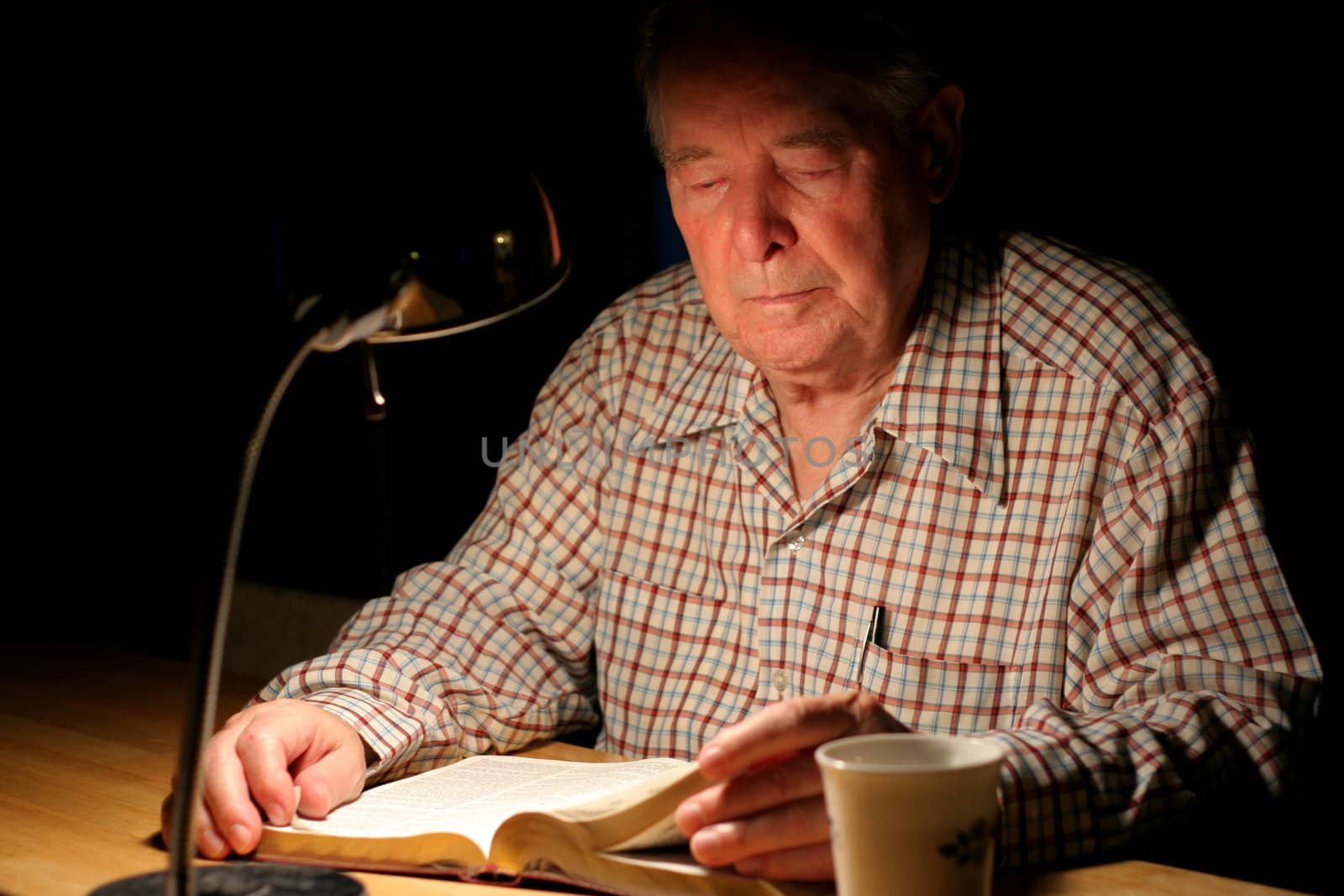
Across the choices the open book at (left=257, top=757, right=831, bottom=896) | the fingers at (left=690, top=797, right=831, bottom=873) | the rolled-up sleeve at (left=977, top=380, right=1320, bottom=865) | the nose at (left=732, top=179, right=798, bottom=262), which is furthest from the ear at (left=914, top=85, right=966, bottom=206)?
the fingers at (left=690, top=797, right=831, bottom=873)

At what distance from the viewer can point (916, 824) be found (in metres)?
0.81

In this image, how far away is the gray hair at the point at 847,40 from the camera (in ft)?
5.41

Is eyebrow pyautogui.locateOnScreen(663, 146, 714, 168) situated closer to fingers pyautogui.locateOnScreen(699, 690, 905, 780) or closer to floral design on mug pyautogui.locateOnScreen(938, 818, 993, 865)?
fingers pyautogui.locateOnScreen(699, 690, 905, 780)

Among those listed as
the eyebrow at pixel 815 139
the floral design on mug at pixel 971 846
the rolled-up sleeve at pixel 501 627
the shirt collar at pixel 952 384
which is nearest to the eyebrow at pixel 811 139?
the eyebrow at pixel 815 139

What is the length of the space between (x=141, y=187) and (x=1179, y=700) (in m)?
2.56

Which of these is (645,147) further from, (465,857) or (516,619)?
(465,857)

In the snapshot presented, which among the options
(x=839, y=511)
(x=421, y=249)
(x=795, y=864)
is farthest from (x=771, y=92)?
(x=795, y=864)

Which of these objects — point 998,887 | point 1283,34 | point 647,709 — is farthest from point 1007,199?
point 998,887

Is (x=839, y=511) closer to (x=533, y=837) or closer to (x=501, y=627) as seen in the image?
(x=501, y=627)

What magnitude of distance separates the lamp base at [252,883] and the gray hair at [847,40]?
1.13 meters

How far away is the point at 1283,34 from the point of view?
1.98m

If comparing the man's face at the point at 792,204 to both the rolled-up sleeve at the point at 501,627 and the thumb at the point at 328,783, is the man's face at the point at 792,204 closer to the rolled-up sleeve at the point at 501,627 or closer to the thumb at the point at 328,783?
the rolled-up sleeve at the point at 501,627

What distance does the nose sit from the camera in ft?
5.38

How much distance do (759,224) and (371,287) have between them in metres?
0.78
